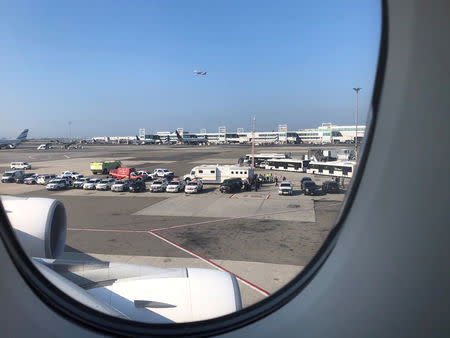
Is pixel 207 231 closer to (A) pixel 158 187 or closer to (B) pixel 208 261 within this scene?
(B) pixel 208 261

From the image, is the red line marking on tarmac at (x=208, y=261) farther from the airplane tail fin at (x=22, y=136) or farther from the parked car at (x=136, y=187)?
the airplane tail fin at (x=22, y=136)

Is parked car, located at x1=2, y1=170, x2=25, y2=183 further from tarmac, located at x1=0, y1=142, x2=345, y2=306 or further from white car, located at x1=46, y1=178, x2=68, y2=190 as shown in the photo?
tarmac, located at x1=0, y1=142, x2=345, y2=306

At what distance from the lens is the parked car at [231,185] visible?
57.3ft

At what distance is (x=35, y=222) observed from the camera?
148 inches

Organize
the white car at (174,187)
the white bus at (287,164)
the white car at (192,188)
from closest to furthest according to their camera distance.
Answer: the white car at (192,188)
the white car at (174,187)
the white bus at (287,164)

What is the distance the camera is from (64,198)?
1584 centimetres

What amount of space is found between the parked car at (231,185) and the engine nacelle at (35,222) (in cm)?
1344

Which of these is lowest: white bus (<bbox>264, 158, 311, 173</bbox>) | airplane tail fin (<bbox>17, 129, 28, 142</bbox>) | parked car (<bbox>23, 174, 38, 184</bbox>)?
parked car (<bbox>23, 174, 38, 184</bbox>)

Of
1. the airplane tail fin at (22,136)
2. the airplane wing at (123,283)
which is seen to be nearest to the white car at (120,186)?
the airplane wing at (123,283)

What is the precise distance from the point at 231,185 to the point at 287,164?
11042mm

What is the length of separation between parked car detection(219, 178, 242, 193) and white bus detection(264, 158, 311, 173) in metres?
9.28

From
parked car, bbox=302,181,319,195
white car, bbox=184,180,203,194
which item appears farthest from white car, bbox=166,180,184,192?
parked car, bbox=302,181,319,195

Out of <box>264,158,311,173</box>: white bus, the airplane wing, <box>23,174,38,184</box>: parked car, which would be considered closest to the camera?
the airplane wing

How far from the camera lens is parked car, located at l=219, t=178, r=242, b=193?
57.3 ft
